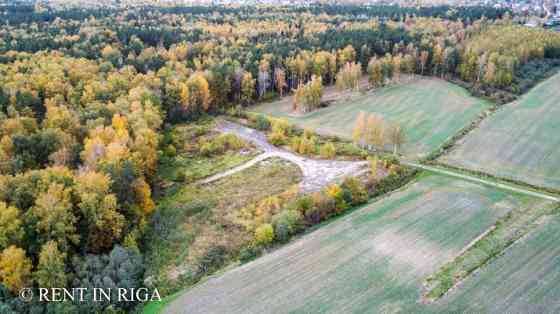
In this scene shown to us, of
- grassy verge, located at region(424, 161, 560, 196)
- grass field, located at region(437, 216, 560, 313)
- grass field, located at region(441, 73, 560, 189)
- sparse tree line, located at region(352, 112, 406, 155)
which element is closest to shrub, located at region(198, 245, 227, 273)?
grass field, located at region(437, 216, 560, 313)

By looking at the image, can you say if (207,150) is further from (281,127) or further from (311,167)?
(311,167)

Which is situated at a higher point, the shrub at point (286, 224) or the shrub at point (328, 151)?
the shrub at point (328, 151)

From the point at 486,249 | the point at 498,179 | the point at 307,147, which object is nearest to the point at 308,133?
the point at 307,147

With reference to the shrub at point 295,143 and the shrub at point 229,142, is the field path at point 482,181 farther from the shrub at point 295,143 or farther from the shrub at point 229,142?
the shrub at point 229,142

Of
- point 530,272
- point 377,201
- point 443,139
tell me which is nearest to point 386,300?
point 530,272

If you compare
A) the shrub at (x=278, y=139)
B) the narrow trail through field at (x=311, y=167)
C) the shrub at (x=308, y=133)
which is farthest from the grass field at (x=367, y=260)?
the shrub at (x=278, y=139)

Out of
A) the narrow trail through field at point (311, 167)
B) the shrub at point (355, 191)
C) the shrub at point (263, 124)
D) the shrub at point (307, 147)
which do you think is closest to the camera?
the shrub at point (355, 191)

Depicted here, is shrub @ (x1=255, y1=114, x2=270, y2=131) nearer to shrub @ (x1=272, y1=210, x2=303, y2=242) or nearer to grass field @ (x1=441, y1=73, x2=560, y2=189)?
grass field @ (x1=441, y1=73, x2=560, y2=189)
